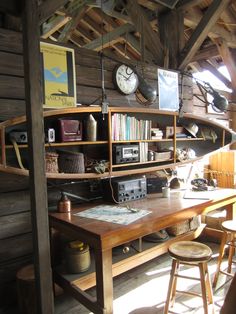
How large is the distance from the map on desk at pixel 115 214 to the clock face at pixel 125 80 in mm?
1169

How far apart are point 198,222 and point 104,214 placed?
152cm

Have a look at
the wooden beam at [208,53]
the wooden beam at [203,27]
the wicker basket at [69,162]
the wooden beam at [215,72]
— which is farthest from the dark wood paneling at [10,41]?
the wooden beam at [215,72]

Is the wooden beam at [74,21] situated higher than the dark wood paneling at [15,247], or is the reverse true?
the wooden beam at [74,21]

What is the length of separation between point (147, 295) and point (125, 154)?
1.24 metres

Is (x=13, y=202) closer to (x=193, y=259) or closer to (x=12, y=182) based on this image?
(x=12, y=182)

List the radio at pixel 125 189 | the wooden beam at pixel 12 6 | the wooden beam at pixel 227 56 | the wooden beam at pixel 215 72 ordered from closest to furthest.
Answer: the wooden beam at pixel 12 6
the radio at pixel 125 189
the wooden beam at pixel 227 56
the wooden beam at pixel 215 72

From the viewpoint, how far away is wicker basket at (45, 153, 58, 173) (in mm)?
1982

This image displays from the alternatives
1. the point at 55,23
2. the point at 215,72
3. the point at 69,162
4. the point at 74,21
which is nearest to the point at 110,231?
the point at 69,162

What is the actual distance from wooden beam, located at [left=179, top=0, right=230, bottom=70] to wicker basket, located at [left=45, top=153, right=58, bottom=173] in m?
2.03

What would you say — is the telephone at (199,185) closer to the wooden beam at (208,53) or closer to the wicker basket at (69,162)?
the wicker basket at (69,162)

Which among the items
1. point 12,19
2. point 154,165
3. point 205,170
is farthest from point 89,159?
point 205,170

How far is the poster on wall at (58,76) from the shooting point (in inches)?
82.0

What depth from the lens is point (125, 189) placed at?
2.39 metres

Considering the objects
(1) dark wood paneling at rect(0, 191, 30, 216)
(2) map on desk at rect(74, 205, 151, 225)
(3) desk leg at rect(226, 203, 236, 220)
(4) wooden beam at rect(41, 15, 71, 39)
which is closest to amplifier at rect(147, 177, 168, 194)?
(2) map on desk at rect(74, 205, 151, 225)
